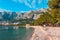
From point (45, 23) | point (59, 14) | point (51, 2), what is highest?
point (51, 2)

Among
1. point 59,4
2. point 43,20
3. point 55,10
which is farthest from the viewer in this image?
point 43,20

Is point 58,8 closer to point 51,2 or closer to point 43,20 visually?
point 51,2

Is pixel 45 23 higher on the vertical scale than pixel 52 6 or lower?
lower

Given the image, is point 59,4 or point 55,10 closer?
point 59,4

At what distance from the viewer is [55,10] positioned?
170 ft

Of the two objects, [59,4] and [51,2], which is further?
[51,2]

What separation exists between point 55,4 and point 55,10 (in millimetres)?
1991

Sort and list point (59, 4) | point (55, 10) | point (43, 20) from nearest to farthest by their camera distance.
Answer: point (59, 4) < point (55, 10) < point (43, 20)

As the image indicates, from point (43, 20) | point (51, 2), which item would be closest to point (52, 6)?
point (51, 2)

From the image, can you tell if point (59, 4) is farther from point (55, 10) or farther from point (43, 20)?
point (43, 20)

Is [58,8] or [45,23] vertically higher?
[58,8]

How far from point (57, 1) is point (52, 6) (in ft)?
12.7

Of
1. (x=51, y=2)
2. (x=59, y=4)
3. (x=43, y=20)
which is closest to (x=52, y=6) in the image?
(x=51, y=2)

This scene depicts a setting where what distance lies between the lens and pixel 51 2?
5372cm
